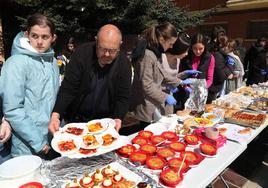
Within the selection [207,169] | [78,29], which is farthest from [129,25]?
[207,169]

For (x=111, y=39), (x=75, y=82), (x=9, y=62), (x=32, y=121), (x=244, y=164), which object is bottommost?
(x=244, y=164)

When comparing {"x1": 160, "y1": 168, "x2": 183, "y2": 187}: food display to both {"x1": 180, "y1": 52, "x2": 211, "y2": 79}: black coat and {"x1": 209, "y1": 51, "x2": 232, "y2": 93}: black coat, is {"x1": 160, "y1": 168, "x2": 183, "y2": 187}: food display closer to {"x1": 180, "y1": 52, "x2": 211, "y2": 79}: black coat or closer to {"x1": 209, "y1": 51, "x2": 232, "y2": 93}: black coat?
{"x1": 180, "y1": 52, "x2": 211, "y2": 79}: black coat

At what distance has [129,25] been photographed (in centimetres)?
731

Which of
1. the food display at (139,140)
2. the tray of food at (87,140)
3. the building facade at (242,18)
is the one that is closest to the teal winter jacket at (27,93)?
the tray of food at (87,140)

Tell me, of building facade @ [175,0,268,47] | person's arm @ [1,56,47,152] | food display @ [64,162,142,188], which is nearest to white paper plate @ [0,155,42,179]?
food display @ [64,162,142,188]

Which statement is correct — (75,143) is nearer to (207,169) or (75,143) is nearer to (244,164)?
(207,169)

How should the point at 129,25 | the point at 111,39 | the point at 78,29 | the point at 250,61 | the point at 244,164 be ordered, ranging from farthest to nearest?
the point at 129,25 → the point at 78,29 → the point at 250,61 → the point at 244,164 → the point at 111,39

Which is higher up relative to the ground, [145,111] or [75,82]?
[75,82]

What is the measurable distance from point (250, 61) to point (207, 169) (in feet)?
14.9

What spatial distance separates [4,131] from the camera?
55.2 inches

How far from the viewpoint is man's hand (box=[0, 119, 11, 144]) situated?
140 centimetres

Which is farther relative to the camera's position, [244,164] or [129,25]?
[129,25]

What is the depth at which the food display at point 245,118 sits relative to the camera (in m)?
1.97

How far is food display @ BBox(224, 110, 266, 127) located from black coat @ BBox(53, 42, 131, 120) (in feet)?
3.14
